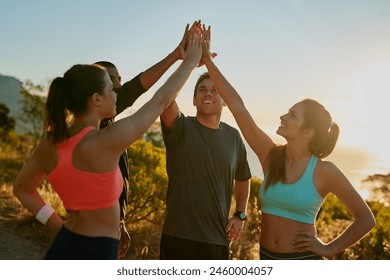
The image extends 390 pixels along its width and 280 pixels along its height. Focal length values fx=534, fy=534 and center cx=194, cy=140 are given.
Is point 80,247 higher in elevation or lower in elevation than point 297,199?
lower

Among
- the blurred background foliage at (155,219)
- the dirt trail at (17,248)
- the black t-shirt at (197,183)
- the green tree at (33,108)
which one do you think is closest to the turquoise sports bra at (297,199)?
the black t-shirt at (197,183)

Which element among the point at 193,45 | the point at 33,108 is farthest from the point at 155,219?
the point at 33,108

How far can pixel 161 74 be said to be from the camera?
3883 millimetres

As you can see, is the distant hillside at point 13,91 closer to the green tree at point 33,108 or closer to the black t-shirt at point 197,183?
the green tree at point 33,108

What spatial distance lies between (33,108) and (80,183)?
22316 mm

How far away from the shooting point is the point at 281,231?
346 cm

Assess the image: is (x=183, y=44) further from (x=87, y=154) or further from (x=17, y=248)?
(x=17, y=248)

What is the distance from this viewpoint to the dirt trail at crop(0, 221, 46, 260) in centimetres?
732

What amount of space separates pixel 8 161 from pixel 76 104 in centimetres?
1515

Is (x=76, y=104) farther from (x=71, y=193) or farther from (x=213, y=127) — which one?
(x=213, y=127)

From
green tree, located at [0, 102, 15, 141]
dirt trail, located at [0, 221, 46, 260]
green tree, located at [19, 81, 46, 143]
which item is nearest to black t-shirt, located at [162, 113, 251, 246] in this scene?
dirt trail, located at [0, 221, 46, 260]

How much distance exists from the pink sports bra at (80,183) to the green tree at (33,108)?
68.7ft

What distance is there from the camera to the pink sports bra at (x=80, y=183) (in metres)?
2.60
